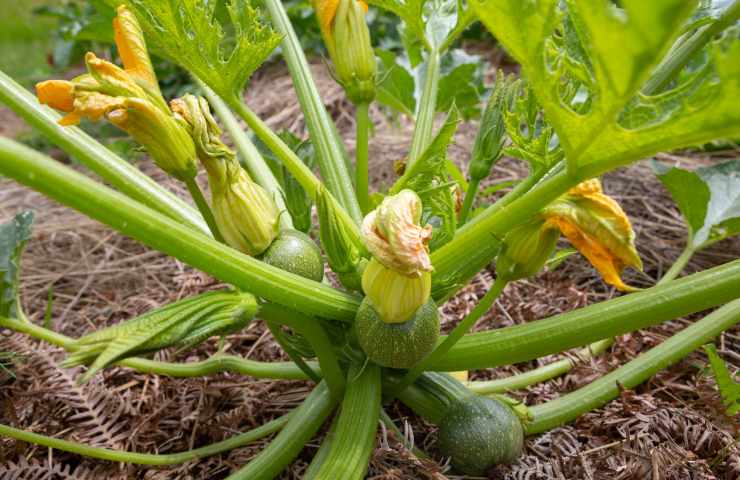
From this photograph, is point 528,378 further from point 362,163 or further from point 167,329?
point 167,329

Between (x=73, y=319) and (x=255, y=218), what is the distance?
3.77 ft

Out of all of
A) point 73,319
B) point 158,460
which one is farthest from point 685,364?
point 73,319

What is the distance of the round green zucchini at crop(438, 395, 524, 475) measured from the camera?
135cm

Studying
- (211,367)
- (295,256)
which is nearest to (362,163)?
(295,256)

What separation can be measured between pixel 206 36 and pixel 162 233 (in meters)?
0.55

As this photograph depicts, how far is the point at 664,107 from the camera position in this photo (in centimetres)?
102

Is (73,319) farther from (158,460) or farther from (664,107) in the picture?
(664,107)

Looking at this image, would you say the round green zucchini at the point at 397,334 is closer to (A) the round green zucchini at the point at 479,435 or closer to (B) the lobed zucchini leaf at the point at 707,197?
(A) the round green zucchini at the point at 479,435

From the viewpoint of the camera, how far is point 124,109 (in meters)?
1.16

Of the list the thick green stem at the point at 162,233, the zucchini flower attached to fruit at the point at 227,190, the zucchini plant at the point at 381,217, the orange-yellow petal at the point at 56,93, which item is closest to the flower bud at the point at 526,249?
the zucchini plant at the point at 381,217

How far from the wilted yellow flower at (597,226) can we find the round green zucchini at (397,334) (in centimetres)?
30

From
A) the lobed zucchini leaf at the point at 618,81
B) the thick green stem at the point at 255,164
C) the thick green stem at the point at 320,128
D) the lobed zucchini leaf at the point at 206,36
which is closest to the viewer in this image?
the lobed zucchini leaf at the point at 618,81

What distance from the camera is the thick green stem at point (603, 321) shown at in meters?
1.25

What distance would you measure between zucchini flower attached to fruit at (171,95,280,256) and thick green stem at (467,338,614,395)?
0.64 metres
